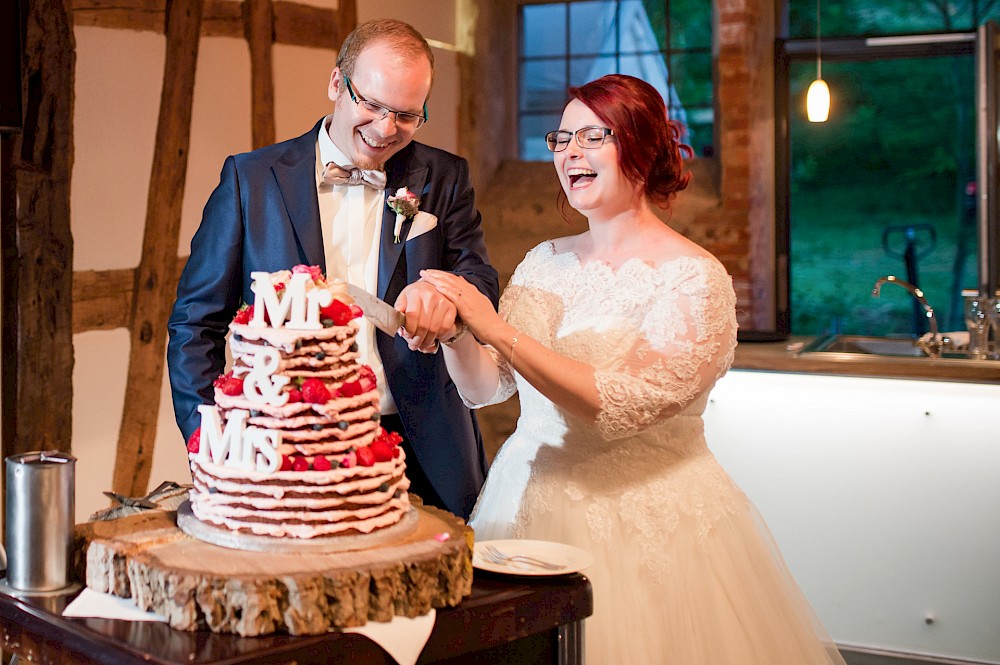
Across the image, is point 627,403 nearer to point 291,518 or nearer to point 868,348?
point 291,518

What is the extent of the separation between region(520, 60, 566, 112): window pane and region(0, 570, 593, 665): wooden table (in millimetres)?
5286

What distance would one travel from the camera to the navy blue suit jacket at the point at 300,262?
2641mm

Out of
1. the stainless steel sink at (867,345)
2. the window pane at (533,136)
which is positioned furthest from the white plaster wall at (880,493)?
the window pane at (533,136)

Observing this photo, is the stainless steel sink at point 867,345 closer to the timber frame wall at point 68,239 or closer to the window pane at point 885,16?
the window pane at point 885,16

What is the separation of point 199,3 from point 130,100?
1.84 ft

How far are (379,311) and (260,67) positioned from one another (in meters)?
2.94

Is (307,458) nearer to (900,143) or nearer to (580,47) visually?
(580,47)

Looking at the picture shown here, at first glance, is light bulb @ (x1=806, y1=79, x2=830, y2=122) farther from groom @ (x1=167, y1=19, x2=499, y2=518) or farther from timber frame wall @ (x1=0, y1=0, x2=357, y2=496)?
groom @ (x1=167, y1=19, x2=499, y2=518)

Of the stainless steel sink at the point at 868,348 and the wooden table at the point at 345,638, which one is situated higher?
the stainless steel sink at the point at 868,348

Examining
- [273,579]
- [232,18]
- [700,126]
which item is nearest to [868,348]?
[700,126]

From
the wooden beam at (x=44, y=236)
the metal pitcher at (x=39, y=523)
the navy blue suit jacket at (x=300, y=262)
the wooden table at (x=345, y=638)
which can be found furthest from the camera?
the wooden beam at (x=44, y=236)

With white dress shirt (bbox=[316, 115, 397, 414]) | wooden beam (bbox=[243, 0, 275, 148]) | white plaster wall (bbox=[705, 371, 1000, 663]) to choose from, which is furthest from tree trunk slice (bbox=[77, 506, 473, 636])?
wooden beam (bbox=[243, 0, 275, 148])

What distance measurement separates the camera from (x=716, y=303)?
241 centimetres

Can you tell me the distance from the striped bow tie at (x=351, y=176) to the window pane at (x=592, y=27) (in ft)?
14.0
